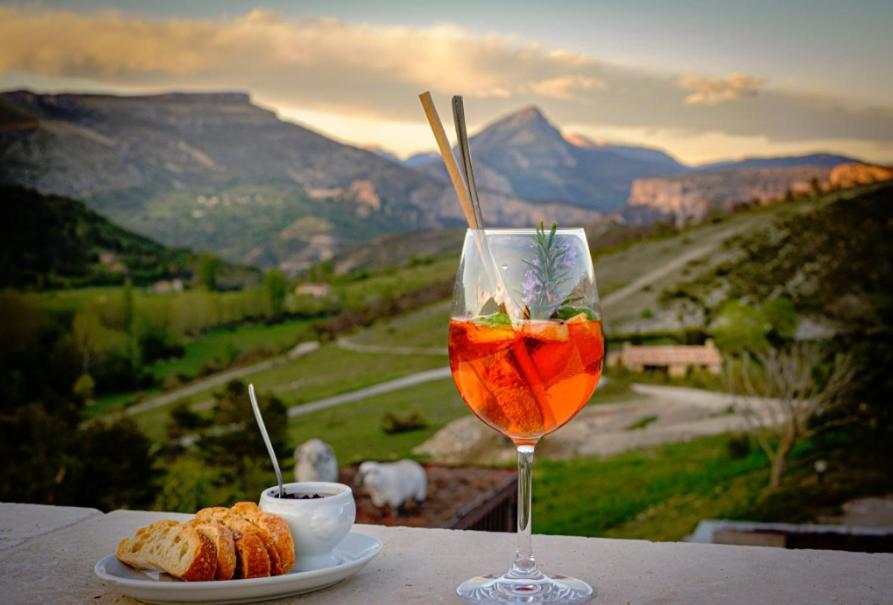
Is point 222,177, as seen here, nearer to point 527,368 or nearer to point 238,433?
point 238,433

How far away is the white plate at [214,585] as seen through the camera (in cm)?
92

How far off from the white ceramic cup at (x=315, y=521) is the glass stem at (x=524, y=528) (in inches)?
7.1

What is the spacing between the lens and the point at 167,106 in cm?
1275

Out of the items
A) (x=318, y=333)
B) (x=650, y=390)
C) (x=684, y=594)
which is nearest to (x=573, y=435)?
(x=650, y=390)

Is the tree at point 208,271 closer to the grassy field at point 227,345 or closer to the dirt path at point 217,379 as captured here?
the grassy field at point 227,345

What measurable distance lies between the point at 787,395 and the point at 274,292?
589cm

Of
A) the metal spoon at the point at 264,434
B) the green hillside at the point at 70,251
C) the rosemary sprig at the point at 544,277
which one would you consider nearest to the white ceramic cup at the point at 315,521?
the metal spoon at the point at 264,434

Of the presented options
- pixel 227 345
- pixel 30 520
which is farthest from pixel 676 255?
pixel 30 520

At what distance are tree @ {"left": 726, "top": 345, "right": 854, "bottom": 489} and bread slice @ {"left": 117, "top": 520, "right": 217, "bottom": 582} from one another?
10.2 meters

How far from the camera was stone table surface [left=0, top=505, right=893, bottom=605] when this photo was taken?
975mm

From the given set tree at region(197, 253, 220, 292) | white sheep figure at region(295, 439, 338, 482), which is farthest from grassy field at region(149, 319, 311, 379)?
white sheep figure at region(295, 439, 338, 482)

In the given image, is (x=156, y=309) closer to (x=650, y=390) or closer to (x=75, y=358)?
(x=75, y=358)

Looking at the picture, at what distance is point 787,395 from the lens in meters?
10.8

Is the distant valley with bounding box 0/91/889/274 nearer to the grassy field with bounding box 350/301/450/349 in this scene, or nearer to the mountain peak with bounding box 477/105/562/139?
the mountain peak with bounding box 477/105/562/139
